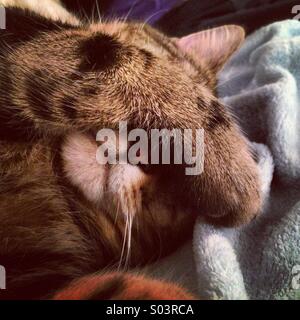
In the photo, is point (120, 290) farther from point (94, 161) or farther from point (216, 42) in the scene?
point (216, 42)

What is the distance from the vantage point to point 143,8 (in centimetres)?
113

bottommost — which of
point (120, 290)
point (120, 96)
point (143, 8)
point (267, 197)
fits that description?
point (120, 290)

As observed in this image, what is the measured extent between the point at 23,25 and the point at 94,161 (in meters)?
0.25

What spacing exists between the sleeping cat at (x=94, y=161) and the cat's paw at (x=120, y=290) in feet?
0.12

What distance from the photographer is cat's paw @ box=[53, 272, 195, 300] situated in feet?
1.92

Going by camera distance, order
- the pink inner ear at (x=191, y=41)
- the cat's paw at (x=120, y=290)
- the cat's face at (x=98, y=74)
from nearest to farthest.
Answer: the cat's paw at (x=120, y=290)
the cat's face at (x=98, y=74)
the pink inner ear at (x=191, y=41)

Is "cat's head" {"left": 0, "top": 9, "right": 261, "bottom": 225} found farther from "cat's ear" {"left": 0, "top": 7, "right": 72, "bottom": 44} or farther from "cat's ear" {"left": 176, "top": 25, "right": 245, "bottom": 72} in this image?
"cat's ear" {"left": 176, "top": 25, "right": 245, "bottom": 72}

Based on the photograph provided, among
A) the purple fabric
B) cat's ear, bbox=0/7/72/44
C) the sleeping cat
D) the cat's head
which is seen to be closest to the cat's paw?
the sleeping cat

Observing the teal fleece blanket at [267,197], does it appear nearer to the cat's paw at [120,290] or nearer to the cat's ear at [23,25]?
the cat's paw at [120,290]

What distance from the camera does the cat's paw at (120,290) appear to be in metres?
0.58

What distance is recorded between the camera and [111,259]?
0.72m

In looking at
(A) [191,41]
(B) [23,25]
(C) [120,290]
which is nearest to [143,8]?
(A) [191,41]

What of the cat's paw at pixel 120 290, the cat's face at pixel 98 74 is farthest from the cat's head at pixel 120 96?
the cat's paw at pixel 120 290
